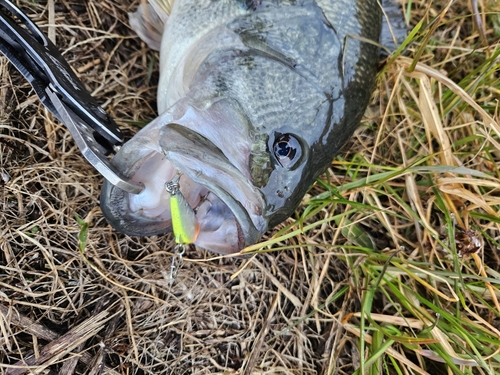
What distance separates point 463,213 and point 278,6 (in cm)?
150

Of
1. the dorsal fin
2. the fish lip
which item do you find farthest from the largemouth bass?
the dorsal fin

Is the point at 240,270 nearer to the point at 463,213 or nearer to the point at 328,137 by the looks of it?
the point at 328,137

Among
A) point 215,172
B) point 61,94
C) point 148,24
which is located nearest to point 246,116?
point 215,172

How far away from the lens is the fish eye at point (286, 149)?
5.50 ft

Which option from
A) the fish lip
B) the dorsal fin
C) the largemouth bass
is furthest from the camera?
the dorsal fin

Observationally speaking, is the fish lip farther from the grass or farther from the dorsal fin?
the dorsal fin

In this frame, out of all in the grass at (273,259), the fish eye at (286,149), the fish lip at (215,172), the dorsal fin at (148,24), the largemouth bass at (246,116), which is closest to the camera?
the fish lip at (215,172)

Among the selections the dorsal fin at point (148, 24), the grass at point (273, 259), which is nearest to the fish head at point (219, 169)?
the grass at point (273, 259)

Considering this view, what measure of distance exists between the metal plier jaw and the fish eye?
0.54 metres

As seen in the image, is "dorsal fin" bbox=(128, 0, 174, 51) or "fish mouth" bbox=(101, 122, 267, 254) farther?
Answer: "dorsal fin" bbox=(128, 0, 174, 51)

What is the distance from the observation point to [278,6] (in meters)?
1.85

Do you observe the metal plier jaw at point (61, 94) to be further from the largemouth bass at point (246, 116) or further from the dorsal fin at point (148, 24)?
the dorsal fin at point (148, 24)

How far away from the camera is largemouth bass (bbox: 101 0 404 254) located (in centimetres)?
157

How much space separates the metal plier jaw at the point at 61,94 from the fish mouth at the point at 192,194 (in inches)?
2.9
